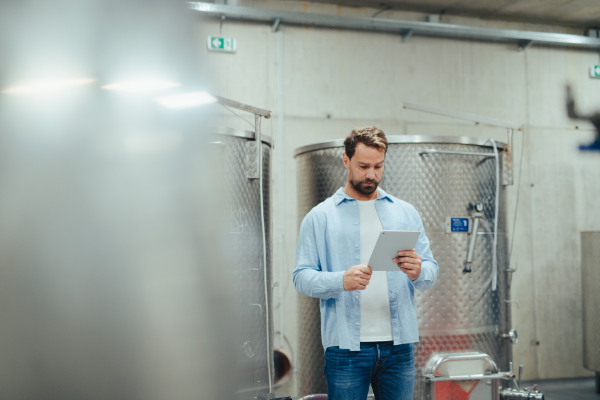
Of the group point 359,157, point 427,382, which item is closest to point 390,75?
point 427,382

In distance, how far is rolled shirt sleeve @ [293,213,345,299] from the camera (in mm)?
1599

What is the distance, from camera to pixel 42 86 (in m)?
0.49

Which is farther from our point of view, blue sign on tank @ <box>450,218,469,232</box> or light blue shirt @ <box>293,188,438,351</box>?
blue sign on tank @ <box>450,218,469,232</box>

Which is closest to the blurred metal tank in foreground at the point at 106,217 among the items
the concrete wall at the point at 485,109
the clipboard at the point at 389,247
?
the clipboard at the point at 389,247

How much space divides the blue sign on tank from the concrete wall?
1.72 meters

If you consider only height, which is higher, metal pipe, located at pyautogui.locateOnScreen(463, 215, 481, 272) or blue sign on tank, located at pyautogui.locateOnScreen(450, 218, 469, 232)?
blue sign on tank, located at pyautogui.locateOnScreen(450, 218, 469, 232)

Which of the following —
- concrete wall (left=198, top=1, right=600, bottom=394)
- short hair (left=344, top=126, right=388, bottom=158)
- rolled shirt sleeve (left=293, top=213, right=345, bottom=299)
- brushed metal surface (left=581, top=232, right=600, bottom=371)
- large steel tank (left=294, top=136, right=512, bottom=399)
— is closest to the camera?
rolled shirt sleeve (left=293, top=213, right=345, bottom=299)

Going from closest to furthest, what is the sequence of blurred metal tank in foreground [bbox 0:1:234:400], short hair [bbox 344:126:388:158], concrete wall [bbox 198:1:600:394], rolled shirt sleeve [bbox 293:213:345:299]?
1. blurred metal tank in foreground [bbox 0:1:234:400]
2. rolled shirt sleeve [bbox 293:213:345:299]
3. short hair [bbox 344:126:388:158]
4. concrete wall [bbox 198:1:600:394]

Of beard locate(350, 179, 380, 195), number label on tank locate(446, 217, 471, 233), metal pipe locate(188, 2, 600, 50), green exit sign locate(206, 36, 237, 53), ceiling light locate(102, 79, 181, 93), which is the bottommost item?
number label on tank locate(446, 217, 471, 233)

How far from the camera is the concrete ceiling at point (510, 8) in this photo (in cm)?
475

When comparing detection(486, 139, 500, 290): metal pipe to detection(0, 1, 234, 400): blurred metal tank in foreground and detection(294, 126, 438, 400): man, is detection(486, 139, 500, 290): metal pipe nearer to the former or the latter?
detection(294, 126, 438, 400): man

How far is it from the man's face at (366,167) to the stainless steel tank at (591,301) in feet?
12.1

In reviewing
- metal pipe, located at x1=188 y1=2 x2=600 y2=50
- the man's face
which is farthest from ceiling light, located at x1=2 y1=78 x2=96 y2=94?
metal pipe, located at x1=188 y1=2 x2=600 y2=50

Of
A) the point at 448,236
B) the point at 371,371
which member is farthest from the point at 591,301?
the point at 371,371
